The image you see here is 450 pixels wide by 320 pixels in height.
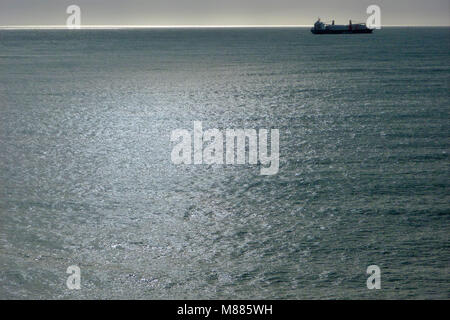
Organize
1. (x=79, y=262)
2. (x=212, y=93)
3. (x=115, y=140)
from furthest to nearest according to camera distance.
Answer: (x=212, y=93)
(x=115, y=140)
(x=79, y=262)

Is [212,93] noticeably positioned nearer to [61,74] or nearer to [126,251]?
[61,74]

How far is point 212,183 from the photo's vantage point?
31141 mm

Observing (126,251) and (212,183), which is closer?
(126,251)

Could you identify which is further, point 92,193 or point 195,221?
point 92,193

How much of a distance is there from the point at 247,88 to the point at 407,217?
52.8 m

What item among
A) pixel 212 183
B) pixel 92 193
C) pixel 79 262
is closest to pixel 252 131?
pixel 212 183

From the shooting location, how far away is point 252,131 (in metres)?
45.8
